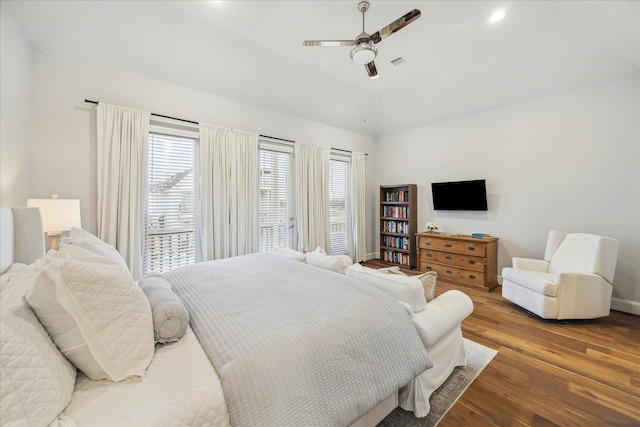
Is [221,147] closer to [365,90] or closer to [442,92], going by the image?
[365,90]

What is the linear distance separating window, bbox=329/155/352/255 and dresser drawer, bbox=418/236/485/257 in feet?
5.10

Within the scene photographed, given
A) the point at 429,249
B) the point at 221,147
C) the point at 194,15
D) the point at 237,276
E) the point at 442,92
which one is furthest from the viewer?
the point at 429,249

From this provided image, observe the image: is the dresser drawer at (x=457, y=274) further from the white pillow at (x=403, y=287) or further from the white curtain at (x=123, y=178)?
the white curtain at (x=123, y=178)

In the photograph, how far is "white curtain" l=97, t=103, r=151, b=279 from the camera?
2.70 meters

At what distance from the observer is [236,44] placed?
285cm

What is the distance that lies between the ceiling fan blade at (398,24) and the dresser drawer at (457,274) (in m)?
3.55

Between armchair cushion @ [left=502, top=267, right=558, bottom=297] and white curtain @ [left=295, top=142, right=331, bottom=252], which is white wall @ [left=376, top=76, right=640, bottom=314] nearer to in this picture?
armchair cushion @ [left=502, top=267, right=558, bottom=297]

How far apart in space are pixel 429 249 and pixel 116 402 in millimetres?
4514

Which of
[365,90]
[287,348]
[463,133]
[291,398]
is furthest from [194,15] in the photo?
[463,133]

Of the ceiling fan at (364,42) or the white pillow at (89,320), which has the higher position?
the ceiling fan at (364,42)

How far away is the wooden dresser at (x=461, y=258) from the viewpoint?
12.3ft

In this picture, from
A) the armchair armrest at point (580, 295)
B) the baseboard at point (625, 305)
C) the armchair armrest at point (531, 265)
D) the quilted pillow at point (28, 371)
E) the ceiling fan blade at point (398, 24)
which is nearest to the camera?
the quilted pillow at point (28, 371)

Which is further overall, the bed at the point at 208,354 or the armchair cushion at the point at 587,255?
the armchair cushion at the point at 587,255

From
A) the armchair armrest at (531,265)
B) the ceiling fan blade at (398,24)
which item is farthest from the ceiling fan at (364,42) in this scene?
the armchair armrest at (531,265)
